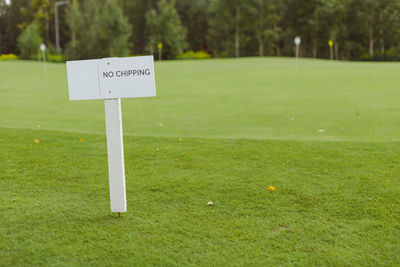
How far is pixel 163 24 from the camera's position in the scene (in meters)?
56.0

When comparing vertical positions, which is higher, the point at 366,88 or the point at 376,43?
the point at 376,43

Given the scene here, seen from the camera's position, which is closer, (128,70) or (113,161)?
(128,70)

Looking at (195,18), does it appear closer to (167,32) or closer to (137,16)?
(137,16)

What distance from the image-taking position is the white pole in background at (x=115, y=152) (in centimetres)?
383

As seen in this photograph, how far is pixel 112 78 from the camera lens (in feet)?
12.2

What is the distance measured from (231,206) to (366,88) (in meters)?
13.3

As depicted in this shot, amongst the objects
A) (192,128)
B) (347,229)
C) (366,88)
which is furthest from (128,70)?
(366,88)

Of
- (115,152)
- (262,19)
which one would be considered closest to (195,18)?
(262,19)

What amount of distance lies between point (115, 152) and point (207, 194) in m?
1.25

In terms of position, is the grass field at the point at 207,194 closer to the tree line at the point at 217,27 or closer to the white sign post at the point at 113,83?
the white sign post at the point at 113,83

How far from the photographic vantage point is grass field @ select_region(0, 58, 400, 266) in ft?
11.2

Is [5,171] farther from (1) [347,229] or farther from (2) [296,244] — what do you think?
(1) [347,229]

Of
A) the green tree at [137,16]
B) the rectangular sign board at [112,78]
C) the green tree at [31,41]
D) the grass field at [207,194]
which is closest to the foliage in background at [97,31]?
the green tree at [31,41]

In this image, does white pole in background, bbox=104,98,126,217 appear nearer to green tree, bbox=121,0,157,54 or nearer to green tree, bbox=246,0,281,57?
green tree, bbox=246,0,281,57
